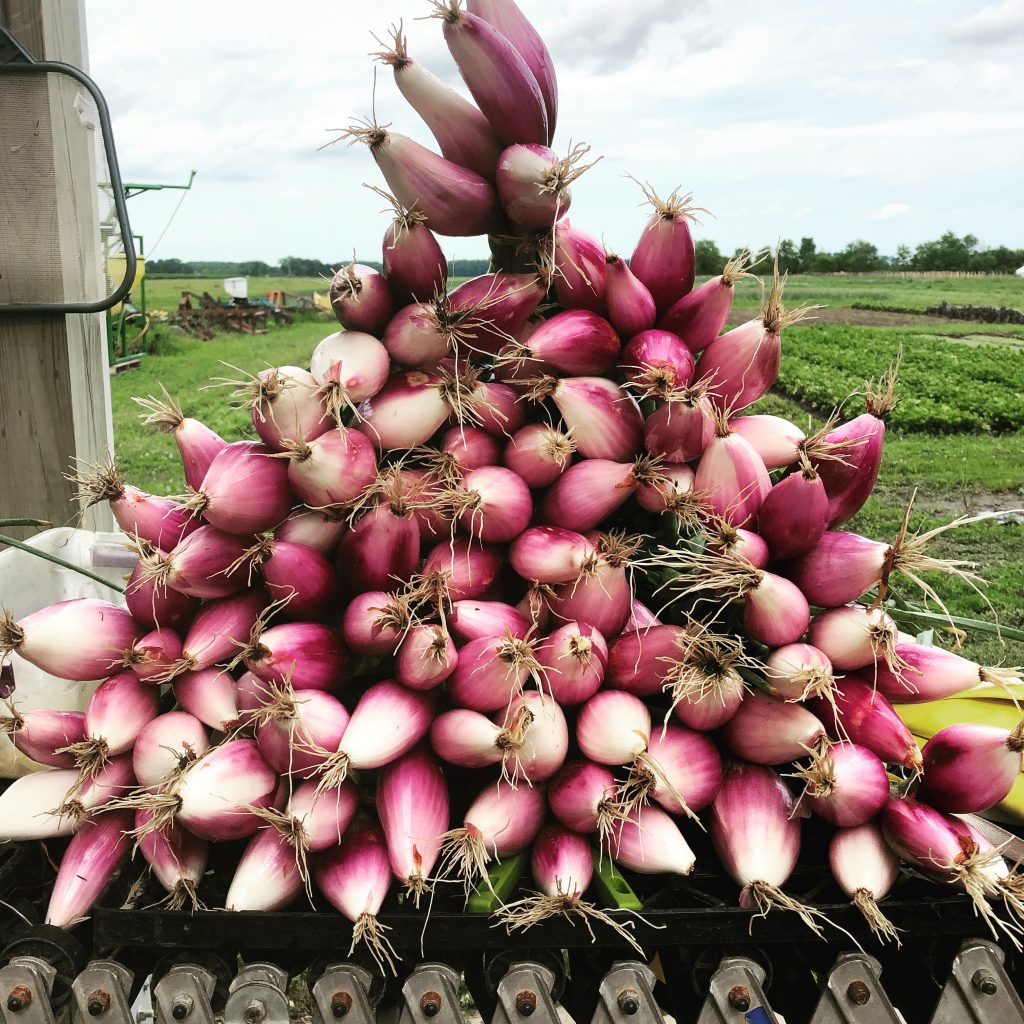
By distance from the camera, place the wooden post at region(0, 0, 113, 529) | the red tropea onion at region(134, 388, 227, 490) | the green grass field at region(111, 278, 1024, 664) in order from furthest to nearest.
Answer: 1. the green grass field at region(111, 278, 1024, 664)
2. the wooden post at region(0, 0, 113, 529)
3. the red tropea onion at region(134, 388, 227, 490)

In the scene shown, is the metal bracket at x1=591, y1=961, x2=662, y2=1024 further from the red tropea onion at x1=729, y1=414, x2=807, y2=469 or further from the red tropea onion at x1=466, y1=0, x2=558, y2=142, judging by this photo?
the red tropea onion at x1=466, y1=0, x2=558, y2=142

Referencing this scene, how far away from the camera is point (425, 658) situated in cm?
95

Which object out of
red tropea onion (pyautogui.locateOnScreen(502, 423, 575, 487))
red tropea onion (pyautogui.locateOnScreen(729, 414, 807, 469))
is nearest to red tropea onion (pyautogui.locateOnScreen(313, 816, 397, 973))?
red tropea onion (pyautogui.locateOnScreen(502, 423, 575, 487))

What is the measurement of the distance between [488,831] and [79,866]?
484 millimetres

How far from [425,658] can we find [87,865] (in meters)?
0.48

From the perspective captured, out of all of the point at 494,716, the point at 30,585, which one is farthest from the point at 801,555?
the point at 30,585

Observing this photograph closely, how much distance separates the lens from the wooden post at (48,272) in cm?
196

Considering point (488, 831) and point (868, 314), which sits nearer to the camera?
point (488, 831)

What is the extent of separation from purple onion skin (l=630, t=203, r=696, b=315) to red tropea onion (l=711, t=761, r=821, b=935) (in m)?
0.59

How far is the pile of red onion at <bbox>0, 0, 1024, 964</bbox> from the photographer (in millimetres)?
970

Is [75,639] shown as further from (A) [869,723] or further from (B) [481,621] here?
(A) [869,723]

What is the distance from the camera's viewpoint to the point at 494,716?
1006 mm

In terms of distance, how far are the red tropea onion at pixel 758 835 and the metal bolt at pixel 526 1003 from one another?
0.25 meters

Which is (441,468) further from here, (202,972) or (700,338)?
(202,972)
